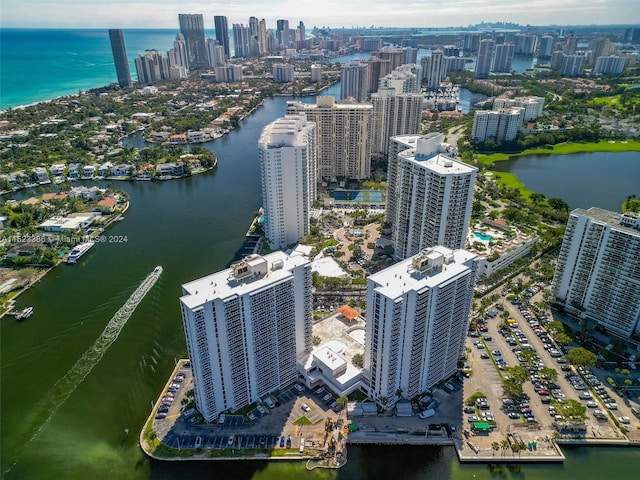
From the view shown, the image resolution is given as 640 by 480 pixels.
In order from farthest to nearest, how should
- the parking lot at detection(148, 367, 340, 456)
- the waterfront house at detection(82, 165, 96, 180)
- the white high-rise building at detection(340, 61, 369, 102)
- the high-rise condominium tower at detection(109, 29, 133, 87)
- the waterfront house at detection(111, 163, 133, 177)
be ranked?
1. the high-rise condominium tower at detection(109, 29, 133, 87)
2. the white high-rise building at detection(340, 61, 369, 102)
3. the waterfront house at detection(111, 163, 133, 177)
4. the waterfront house at detection(82, 165, 96, 180)
5. the parking lot at detection(148, 367, 340, 456)

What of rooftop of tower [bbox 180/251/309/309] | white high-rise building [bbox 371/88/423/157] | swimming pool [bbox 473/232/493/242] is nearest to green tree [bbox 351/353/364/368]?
rooftop of tower [bbox 180/251/309/309]

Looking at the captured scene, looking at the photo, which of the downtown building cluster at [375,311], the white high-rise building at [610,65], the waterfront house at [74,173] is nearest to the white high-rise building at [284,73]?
the waterfront house at [74,173]

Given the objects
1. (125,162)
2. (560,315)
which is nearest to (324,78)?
(125,162)

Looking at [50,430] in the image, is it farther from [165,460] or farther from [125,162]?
[125,162]

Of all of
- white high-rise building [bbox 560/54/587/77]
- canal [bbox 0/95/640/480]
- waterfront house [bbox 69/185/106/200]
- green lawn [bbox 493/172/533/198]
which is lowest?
canal [bbox 0/95/640/480]

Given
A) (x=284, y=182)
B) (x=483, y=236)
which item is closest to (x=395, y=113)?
(x=483, y=236)

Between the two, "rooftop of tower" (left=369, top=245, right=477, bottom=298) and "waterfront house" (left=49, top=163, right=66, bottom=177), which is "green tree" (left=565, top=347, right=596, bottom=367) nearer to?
"rooftop of tower" (left=369, top=245, right=477, bottom=298)
